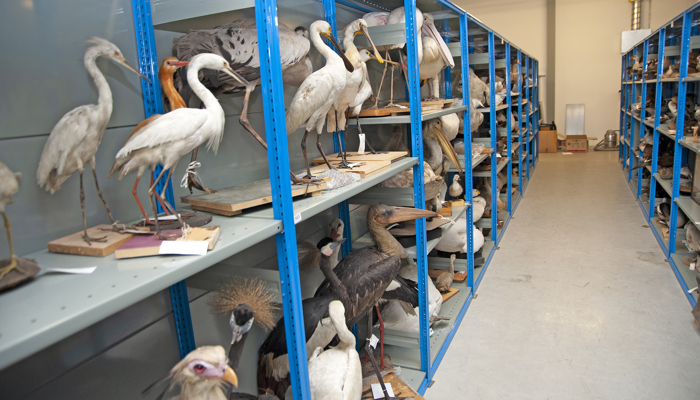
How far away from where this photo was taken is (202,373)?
3.81 ft

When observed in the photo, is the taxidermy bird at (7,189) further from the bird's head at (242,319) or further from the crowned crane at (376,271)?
the crowned crane at (376,271)

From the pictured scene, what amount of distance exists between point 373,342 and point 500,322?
1.37 meters

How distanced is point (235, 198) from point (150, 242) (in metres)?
0.41

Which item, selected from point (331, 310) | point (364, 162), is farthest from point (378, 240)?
point (331, 310)

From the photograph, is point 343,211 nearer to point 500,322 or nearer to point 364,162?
point 364,162

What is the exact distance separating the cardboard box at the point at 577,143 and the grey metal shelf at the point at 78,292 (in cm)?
1115

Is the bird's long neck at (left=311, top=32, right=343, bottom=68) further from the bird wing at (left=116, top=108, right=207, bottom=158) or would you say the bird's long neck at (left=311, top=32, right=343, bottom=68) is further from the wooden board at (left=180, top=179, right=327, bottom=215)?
the bird wing at (left=116, top=108, right=207, bottom=158)

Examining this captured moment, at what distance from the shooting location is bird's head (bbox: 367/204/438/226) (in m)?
2.26

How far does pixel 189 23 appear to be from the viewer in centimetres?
159

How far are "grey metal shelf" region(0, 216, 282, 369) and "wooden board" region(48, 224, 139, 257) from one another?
0.02m

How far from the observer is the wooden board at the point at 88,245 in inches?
43.3

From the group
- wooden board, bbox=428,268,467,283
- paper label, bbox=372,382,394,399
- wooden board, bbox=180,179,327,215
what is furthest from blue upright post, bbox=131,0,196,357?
wooden board, bbox=428,268,467,283

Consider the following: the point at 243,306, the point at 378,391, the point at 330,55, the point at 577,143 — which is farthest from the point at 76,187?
the point at 577,143

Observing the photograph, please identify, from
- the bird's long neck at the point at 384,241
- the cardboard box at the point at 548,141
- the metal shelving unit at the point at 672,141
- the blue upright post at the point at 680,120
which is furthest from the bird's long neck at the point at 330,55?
the cardboard box at the point at 548,141
